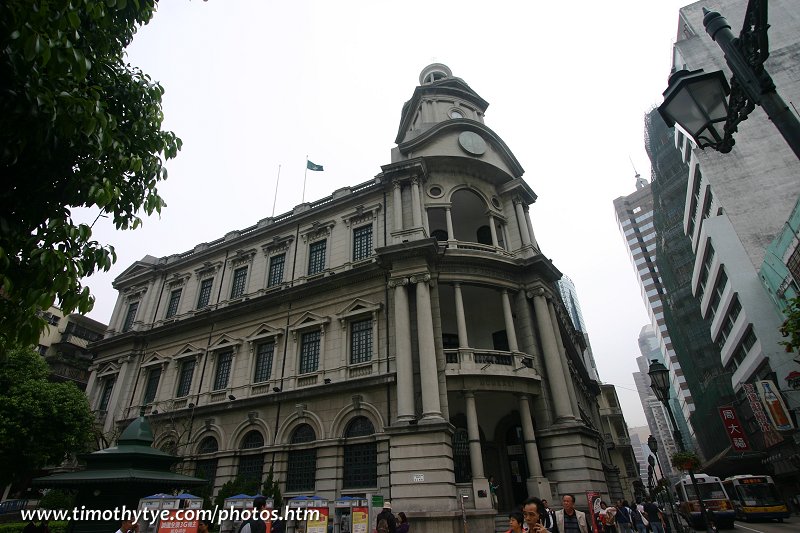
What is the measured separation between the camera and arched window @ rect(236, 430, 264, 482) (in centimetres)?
1972

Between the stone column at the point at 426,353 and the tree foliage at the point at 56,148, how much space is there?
12328 millimetres

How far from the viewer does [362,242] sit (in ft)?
76.2

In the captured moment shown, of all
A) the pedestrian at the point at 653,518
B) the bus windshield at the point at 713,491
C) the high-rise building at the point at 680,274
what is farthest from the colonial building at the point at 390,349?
the high-rise building at the point at 680,274

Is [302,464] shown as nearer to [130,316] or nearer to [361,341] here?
[361,341]

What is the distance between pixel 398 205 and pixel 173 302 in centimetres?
1864

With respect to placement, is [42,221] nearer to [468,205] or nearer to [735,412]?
[468,205]

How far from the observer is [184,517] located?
11.3m

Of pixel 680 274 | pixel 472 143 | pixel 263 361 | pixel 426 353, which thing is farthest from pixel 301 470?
pixel 680 274

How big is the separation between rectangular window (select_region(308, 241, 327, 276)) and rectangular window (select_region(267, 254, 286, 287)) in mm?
2085

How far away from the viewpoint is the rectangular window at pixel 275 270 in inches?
→ 1002

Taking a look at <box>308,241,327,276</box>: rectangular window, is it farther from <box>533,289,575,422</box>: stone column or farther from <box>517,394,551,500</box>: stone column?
<box>517,394,551,500</box>: stone column

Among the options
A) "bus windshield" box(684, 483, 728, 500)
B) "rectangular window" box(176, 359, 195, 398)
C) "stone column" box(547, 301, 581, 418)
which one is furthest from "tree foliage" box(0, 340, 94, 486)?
"bus windshield" box(684, 483, 728, 500)

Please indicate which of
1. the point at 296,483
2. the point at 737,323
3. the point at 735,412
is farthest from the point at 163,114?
the point at 735,412

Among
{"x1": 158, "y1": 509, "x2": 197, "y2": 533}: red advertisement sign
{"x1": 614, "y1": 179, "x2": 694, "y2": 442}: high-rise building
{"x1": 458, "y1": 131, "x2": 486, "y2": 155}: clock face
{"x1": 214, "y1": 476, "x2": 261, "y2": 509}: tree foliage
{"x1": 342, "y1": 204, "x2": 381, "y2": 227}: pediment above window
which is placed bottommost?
{"x1": 158, "y1": 509, "x2": 197, "y2": 533}: red advertisement sign
